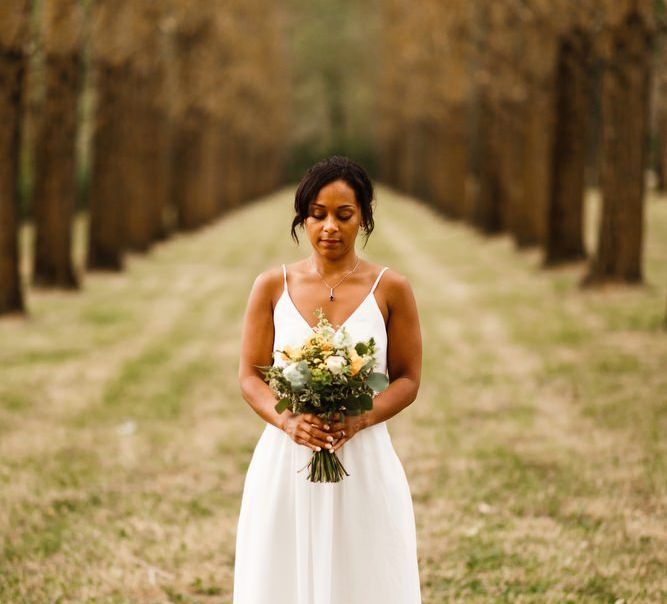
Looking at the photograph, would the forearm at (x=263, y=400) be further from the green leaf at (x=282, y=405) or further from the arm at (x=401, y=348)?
the arm at (x=401, y=348)

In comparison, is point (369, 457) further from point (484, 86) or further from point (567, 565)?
point (484, 86)

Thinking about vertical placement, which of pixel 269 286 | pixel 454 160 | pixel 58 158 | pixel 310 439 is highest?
pixel 454 160

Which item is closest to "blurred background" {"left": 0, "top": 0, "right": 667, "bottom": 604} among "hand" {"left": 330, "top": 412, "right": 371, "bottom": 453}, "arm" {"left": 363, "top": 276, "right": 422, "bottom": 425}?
"arm" {"left": 363, "top": 276, "right": 422, "bottom": 425}

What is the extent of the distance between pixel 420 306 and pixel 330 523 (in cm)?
1092

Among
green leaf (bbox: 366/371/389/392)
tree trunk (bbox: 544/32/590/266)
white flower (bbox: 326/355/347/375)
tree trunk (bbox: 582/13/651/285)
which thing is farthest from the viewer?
tree trunk (bbox: 544/32/590/266)

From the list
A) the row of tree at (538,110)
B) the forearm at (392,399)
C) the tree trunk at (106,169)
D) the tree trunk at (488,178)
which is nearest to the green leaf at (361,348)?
the forearm at (392,399)

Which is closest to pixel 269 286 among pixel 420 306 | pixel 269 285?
pixel 269 285

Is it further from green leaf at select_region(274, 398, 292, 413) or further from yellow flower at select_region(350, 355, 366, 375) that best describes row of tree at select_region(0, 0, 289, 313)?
yellow flower at select_region(350, 355, 366, 375)

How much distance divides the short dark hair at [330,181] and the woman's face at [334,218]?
0.02m

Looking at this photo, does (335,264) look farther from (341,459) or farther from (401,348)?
(341,459)

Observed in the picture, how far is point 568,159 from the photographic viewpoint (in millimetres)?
16016

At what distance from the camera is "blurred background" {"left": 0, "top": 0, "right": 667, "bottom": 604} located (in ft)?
17.7

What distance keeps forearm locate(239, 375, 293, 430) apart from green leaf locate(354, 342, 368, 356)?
0.30 metres

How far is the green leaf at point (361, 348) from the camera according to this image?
3.04 metres
